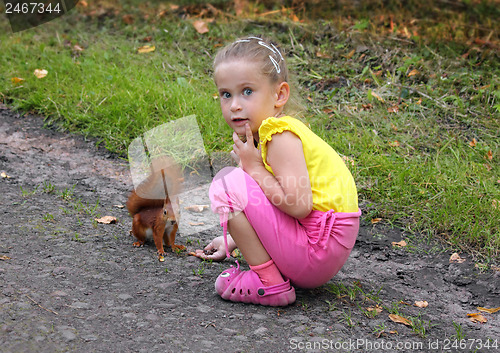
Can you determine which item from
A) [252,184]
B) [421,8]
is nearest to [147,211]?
[252,184]

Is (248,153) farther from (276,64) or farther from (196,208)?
(196,208)

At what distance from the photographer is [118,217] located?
3.38m

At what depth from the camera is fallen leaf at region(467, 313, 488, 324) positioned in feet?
8.32

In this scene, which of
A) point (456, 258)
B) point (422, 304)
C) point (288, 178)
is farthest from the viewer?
point (456, 258)

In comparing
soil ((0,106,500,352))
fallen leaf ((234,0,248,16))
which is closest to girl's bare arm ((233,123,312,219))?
soil ((0,106,500,352))

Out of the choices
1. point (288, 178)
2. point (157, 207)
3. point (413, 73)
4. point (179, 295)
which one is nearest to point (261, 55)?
point (288, 178)

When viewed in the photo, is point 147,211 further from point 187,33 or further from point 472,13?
point 472,13

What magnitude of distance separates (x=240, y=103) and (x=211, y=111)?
215cm

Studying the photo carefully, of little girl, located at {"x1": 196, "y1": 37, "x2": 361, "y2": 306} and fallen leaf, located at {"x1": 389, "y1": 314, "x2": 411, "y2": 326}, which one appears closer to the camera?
little girl, located at {"x1": 196, "y1": 37, "x2": 361, "y2": 306}

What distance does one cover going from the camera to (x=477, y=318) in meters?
2.56

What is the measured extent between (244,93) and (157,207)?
0.88 metres

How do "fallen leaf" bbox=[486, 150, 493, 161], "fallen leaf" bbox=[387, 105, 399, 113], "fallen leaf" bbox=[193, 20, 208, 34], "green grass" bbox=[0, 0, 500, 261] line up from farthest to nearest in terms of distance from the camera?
"fallen leaf" bbox=[193, 20, 208, 34] < "fallen leaf" bbox=[387, 105, 399, 113] < "fallen leaf" bbox=[486, 150, 493, 161] < "green grass" bbox=[0, 0, 500, 261]

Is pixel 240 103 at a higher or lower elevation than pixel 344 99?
higher

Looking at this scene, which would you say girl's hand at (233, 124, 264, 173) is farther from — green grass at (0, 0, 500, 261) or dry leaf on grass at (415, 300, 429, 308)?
green grass at (0, 0, 500, 261)
